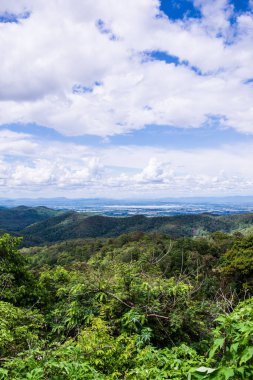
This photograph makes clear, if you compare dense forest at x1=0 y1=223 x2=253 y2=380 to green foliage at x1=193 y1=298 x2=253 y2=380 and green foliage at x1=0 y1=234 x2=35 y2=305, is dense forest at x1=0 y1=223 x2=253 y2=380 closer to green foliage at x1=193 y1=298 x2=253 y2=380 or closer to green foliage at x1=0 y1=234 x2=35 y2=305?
green foliage at x1=193 y1=298 x2=253 y2=380

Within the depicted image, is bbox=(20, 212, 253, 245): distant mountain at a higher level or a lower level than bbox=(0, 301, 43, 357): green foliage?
lower

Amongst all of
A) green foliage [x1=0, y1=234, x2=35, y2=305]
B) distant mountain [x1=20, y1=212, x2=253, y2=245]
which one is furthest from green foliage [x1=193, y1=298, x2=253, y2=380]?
distant mountain [x1=20, y1=212, x2=253, y2=245]

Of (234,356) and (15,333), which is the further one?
(15,333)

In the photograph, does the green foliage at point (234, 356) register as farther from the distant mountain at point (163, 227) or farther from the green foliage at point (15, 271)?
the distant mountain at point (163, 227)


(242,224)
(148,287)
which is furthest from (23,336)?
(242,224)

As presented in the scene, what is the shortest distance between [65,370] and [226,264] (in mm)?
34122

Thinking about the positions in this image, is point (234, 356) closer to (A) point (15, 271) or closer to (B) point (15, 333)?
(B) point (15, 333)

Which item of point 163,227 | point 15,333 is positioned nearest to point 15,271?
point 15,333

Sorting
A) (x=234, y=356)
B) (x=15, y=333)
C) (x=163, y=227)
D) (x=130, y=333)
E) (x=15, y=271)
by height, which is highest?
(x=234, y=356)

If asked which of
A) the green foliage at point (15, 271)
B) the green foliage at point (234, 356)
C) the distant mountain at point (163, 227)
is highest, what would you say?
the green foliage at point (234, 356)

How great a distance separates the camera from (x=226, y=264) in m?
34.9

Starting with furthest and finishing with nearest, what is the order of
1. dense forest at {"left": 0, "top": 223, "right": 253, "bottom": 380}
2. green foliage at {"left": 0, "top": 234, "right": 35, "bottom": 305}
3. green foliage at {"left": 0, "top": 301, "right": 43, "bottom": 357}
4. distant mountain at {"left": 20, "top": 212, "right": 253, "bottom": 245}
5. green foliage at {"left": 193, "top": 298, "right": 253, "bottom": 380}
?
distant mountain at {"left": 20, "top": 212, "right": 253, "bottom": 245}, green foliage at {"left": 0, "top": 234, "right": 35, "bottom": 305}, green foliage at {"left": 0, "top": 301, "right": 43, "bottom": 357}, dense forest at {"left": 0, "top": 223, "right": 253, "bottom": 380}, green foliage at {"left": 193, "top": 298, "right": 253, "bottom": 380}

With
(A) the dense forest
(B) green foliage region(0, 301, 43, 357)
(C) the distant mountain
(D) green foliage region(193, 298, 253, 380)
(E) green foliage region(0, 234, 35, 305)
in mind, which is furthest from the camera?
(C) the distant mountain

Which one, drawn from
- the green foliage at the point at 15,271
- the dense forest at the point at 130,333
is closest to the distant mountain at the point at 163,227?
the green foliage at the point at 15,271
